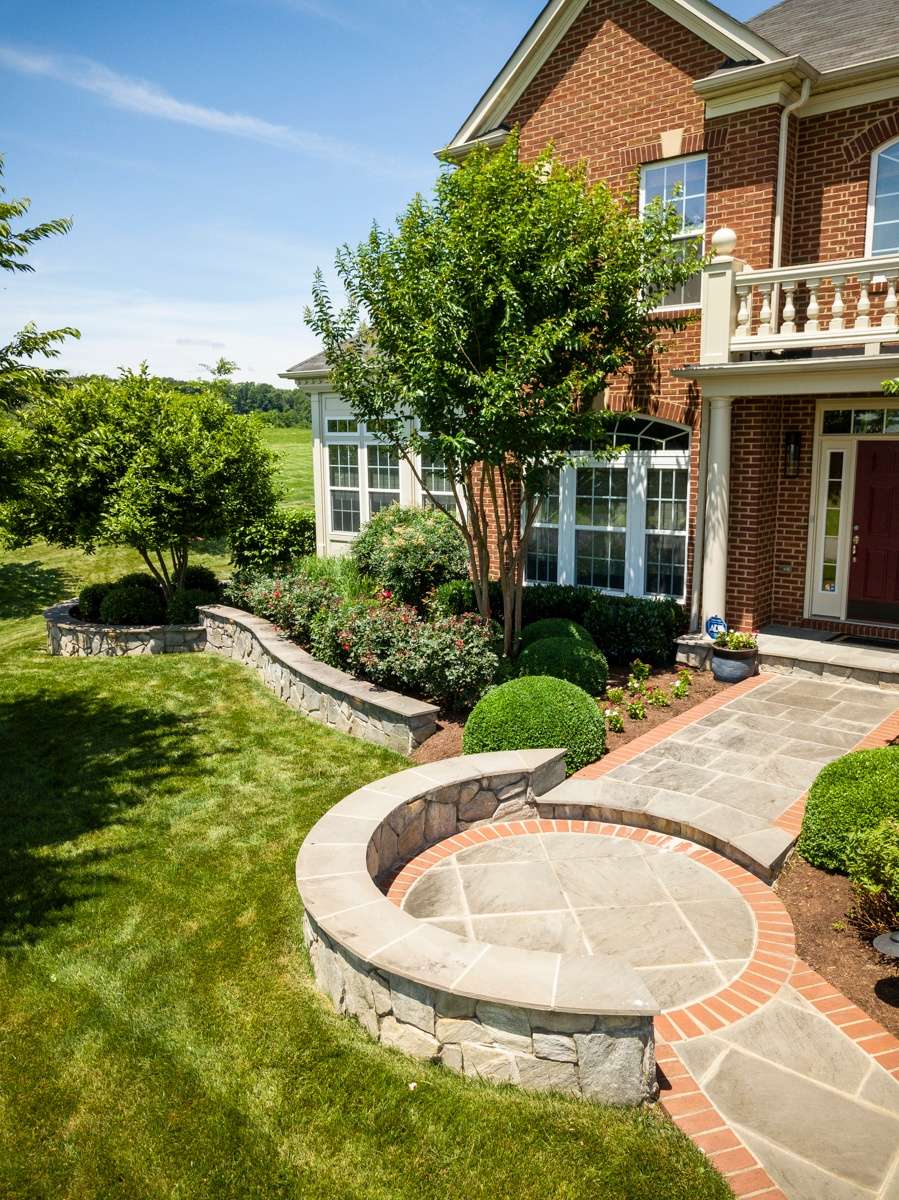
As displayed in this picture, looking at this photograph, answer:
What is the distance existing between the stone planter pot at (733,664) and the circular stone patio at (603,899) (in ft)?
13.7

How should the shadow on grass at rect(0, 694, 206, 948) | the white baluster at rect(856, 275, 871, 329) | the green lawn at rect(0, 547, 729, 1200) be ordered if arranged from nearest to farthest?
the green lawn at rect(0, 547, 729, 1200)
the shadow on grass at rect(0, 694, 206, 948)
the white baluster at rect(856, 275, 871, 329)

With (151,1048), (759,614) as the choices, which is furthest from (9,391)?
(759,614)

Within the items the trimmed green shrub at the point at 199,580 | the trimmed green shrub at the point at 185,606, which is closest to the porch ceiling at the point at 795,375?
the trimmed green shrub at the point at 185,606

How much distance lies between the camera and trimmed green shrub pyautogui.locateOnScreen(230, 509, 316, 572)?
13805mm

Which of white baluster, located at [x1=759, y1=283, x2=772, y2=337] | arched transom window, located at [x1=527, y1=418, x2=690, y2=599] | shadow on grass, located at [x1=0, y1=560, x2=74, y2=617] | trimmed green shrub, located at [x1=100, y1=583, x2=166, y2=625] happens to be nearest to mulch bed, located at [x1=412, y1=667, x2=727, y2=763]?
arched transom window, located at [x1=527, y1=418, x2=690, y2=599]

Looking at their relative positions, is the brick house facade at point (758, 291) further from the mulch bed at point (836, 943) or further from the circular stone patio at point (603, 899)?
the mulch bed at point (836, 943)

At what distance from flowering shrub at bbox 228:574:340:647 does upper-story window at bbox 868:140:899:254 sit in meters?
8.29

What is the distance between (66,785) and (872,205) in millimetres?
11318

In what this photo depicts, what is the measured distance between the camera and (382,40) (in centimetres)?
1043

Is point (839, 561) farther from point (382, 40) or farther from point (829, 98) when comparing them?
point (382, 40)

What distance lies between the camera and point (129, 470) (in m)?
12.6

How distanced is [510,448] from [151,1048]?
664 centimetres

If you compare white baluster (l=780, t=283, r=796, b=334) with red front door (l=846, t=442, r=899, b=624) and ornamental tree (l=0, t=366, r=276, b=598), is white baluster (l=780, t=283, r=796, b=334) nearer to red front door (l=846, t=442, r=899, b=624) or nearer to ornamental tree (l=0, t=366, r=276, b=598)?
red front door (l=846, t=442, r=899, b=624)

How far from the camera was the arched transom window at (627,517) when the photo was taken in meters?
11.7
